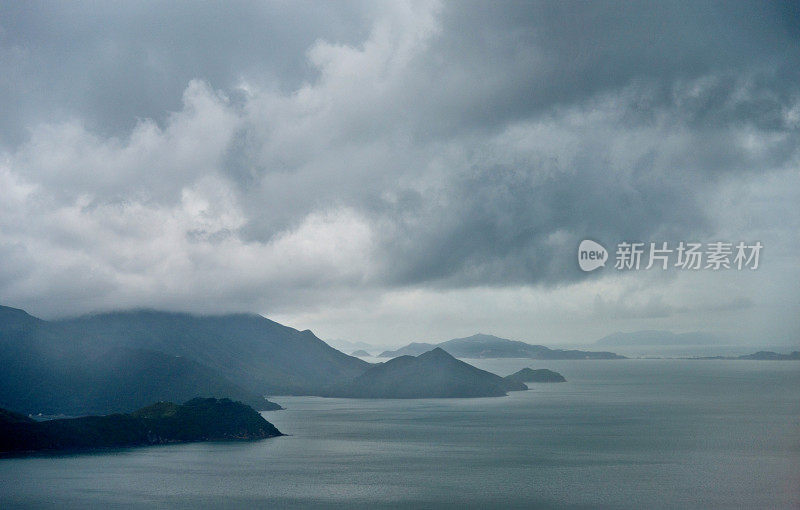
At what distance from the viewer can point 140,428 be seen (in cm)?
17988

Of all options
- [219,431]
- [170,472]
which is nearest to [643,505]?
[170,472]

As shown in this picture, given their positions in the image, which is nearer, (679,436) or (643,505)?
(643,505)

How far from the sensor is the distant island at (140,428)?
542ft

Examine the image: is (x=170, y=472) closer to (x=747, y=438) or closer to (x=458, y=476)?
(x=458, y=476)

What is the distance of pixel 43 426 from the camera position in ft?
560

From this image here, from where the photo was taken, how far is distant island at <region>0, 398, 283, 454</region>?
165 metres

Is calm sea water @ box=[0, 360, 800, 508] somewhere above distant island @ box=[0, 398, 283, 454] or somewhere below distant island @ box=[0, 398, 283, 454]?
below

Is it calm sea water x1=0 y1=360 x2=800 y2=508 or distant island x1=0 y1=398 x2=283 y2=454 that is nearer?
calm sea water x1=0 y1=360 x2=800 y2=508

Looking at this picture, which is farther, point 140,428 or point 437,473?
point 140,428

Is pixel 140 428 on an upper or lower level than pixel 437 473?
upper

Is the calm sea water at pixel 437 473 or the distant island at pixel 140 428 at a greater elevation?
the distant island at pixel 140 428

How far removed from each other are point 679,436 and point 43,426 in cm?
15485

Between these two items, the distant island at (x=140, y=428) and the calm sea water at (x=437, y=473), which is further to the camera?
the distant island at (x=140, y=428)

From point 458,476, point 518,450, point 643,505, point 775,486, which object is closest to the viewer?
point 643,505
